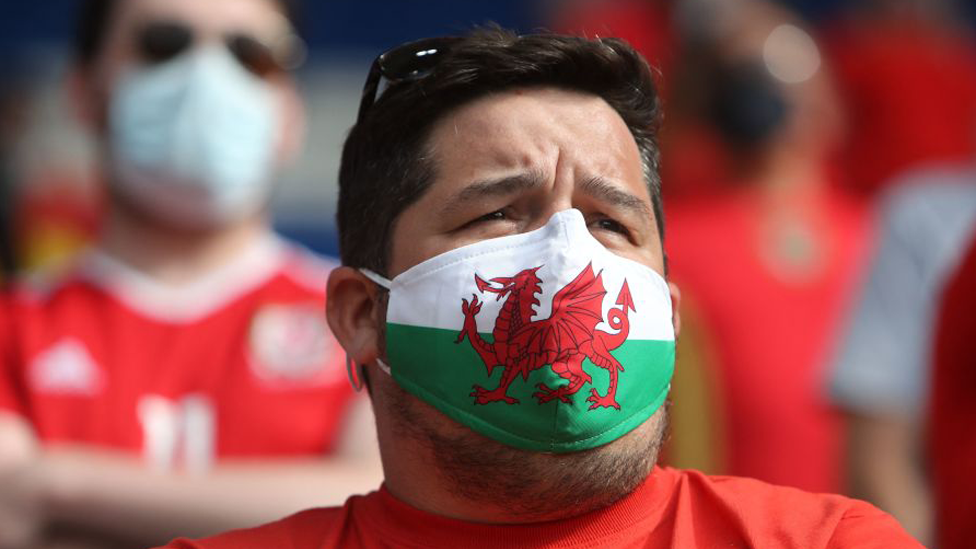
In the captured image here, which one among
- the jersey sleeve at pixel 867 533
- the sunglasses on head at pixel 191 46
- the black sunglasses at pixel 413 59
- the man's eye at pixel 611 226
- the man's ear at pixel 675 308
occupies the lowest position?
the jersey sleeve at pixel 867 533

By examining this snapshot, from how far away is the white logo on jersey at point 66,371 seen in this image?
3.43 metres

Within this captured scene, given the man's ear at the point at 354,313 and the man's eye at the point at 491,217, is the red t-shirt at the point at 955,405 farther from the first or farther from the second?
the man's ear at the point at 354,313

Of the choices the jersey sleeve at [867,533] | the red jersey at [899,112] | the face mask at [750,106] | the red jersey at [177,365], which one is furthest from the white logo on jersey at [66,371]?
the red jersey at [899,112]

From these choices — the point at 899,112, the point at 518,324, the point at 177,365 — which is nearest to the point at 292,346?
the point at 177,365

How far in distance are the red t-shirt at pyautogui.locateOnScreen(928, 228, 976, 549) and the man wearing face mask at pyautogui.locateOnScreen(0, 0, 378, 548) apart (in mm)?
1255

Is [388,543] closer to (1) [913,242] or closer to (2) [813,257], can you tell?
(1) [913,242]

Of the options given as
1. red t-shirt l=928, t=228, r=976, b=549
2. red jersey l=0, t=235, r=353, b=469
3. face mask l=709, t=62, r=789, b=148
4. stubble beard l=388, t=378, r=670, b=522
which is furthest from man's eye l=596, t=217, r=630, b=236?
face mask l=709, t=62, r=789, b=148

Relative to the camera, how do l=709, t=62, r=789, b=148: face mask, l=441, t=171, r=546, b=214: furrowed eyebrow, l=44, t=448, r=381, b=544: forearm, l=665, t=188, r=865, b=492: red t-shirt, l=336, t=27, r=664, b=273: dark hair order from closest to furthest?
l=441, t=171, r=546, b=214: furrowed eyebrow, l=336, t=27, r=664, b=273: dark hair, l=44, t=448, r=381, b=544: forearm, l=665, t=188, r=865, b=492: red t-shirt, l=709, t=62, r=789, b=148: face mask

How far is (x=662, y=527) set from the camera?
93.0 inches

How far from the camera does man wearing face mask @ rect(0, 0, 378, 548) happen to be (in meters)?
3.18

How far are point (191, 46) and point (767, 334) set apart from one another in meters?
2.21

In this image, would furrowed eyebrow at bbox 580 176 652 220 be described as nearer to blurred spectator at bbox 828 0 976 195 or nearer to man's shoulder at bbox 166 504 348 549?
man's shoulder at bbox 166 504 348 549

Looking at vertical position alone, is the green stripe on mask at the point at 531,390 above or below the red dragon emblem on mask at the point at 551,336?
below

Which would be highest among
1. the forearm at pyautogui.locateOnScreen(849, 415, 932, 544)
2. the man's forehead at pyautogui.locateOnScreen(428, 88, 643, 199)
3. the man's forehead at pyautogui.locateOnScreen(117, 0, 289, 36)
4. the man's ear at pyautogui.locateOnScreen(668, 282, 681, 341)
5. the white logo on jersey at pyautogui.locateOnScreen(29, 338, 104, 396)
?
the man's forehead at pyautogui.locateOnScreen(117, 0, 289, 36)
